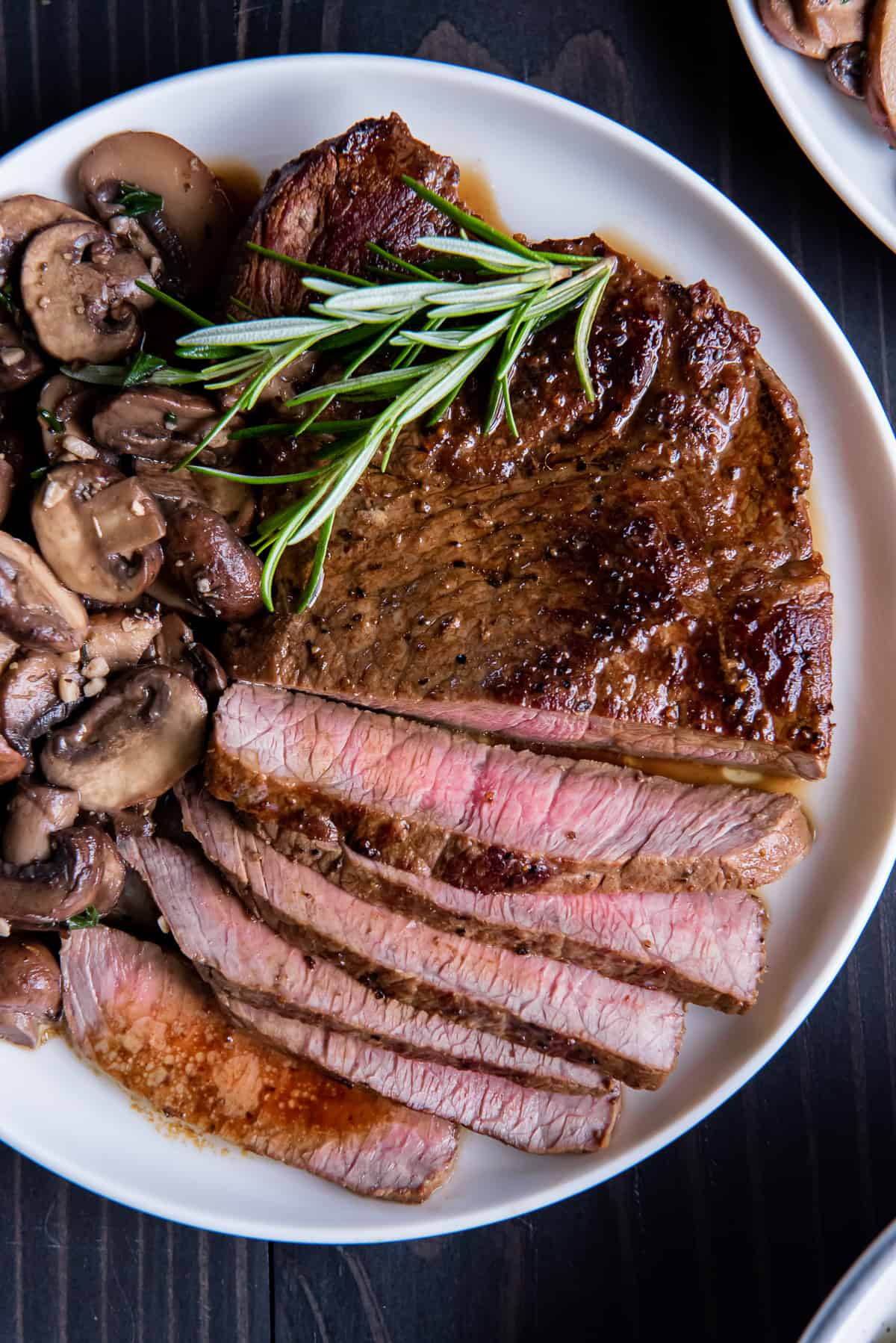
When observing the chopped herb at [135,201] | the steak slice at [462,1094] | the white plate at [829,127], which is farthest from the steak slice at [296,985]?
the white plate at [829,127]

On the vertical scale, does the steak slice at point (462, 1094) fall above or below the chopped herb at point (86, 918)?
below

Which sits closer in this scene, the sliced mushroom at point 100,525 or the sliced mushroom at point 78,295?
the sliced mushroom at point 100,525

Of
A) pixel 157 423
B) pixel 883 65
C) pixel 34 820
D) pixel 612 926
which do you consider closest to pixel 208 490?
pixel 157 423

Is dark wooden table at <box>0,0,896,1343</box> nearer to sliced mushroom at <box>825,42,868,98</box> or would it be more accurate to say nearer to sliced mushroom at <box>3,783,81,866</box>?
sliced mushroom at <box>825,42,868,98</box>

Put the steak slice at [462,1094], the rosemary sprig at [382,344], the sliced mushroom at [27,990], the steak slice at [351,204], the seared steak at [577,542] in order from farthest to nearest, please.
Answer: the steak slice at [462,1094]
the sliced mushroom at [27,990]
the steak slice at [351,204]
the seared steak at [577,542]
the rosemary sprig at [382,344]

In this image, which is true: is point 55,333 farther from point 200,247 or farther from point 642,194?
point 642,194

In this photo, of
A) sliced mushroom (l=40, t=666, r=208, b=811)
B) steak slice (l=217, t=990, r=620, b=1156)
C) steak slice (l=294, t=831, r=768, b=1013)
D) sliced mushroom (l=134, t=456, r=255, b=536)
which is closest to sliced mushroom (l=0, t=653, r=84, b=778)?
sliced mushroom (l=40, t=666, r=208, b=811)

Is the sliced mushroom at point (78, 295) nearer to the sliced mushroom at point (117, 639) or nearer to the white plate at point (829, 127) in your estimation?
the sliced mushroom at point (117, 639)
